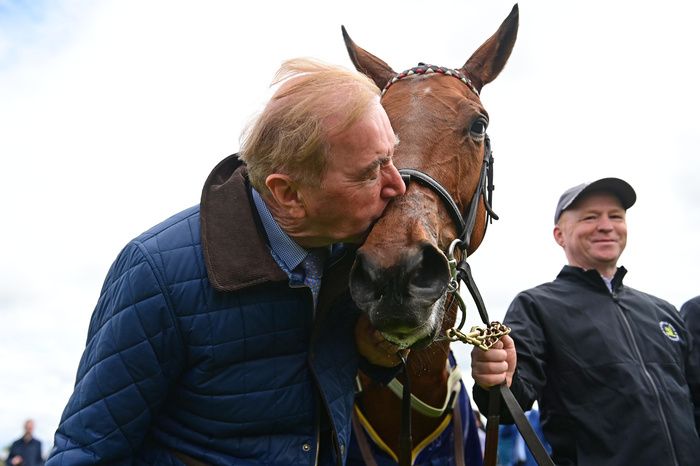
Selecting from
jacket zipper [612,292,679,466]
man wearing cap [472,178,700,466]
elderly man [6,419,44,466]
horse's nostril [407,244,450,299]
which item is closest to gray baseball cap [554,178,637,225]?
man wearing cap [472,178,700,466]

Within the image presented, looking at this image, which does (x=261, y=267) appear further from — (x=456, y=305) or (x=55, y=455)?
(x=456, y=305)

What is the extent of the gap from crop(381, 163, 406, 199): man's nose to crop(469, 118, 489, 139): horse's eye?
87cm

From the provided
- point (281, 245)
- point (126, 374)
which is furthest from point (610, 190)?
point (126, 374)

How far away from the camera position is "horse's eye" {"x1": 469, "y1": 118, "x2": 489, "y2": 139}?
3596 mm

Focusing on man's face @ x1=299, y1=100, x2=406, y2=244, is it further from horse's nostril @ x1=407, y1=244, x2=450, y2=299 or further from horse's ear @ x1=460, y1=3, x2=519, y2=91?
horse's ear @ x1=460, y1=3, x2=519, y2=91

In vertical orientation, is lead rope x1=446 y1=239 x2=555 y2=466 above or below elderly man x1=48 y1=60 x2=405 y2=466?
below

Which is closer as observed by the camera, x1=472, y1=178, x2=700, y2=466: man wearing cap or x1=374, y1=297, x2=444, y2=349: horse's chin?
x1=374, y1=297, x2=444, y2=349: horse's chin

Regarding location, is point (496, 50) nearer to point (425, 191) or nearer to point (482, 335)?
point (425, 191)

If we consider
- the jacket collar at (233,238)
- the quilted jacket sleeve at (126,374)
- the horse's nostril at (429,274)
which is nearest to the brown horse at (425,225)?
the horse's nostril at (429,274)

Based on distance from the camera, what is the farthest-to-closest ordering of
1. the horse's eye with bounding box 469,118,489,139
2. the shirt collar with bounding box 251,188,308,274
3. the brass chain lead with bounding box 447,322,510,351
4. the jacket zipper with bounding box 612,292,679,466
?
the jacket zipper with bounding box 612,292,679,466, the horse's eye with bounding box 469,118,489,139, the brass chain lead with bounding box 447,322,510,351, the shirt collar with bounding box 251,188,308,274

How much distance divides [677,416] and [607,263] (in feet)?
3.48

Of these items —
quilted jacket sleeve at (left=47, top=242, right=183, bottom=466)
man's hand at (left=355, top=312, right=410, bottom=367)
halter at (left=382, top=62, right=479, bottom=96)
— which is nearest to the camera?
quilted jacket sleeve at (left=47, top=242, right=183, bottom=466)

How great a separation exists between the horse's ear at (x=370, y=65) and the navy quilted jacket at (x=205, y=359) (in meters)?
1.65

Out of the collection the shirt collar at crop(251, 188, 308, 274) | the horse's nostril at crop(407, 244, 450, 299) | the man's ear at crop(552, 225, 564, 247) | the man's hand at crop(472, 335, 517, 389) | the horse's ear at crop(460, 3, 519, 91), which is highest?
the horse's ear at crop(460, 3, 519, 91)
